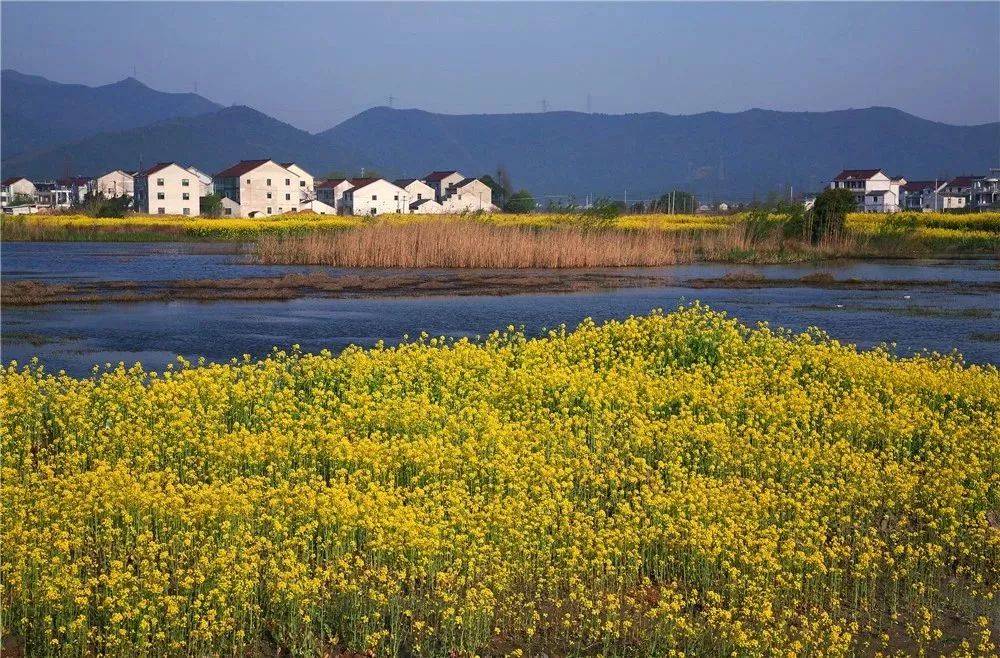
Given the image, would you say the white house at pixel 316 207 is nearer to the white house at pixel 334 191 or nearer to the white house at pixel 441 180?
the white house at pixel 334 191

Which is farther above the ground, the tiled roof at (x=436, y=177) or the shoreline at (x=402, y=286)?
the tiled roof at (x=436, y=177)

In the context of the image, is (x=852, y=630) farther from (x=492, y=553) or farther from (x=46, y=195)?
(x=46, y=195)

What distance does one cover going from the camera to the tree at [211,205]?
111419 millimetres

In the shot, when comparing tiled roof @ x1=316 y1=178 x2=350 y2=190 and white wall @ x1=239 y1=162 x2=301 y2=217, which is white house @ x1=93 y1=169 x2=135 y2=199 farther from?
white wall @ x1=239 y1=162 x2=301 y2=217

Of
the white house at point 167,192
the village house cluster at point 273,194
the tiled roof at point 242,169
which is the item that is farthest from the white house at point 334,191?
the white house at point 167,192

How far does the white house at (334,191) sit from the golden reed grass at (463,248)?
79322 millimetres

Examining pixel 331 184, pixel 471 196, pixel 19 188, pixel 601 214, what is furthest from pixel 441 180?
pixel 601 214

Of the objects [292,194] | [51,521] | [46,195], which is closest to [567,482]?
[51,521]

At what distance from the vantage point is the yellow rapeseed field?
741cm

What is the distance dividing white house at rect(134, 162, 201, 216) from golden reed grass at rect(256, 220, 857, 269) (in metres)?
68.4

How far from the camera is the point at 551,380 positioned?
12727 millimetres

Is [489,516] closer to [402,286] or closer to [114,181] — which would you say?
[402,286]

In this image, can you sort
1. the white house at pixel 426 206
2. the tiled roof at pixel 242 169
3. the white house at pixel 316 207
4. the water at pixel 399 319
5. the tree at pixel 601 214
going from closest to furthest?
the water at pixel 399 319 < the tree at pixel 601 214 < the white house at pixel 316 207 < the tiled roof at pixel 242 169 < the white house at pixel 426 206

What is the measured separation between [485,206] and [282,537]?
414 ft
